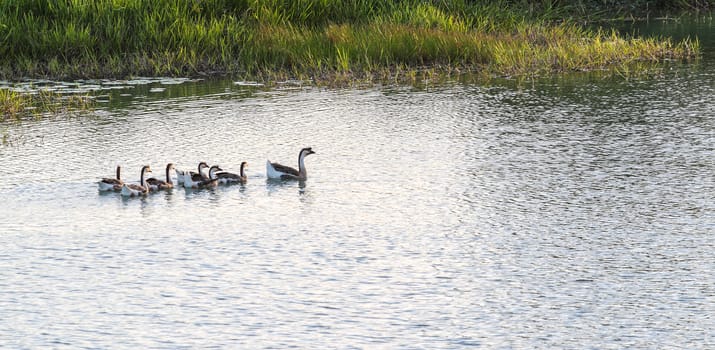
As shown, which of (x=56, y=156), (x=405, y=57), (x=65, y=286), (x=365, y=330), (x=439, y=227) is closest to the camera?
(x=365, y=330)

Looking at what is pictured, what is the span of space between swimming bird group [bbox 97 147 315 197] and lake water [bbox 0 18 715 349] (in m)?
0.19

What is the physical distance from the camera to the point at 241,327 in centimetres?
1008

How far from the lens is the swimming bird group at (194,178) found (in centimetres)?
1566

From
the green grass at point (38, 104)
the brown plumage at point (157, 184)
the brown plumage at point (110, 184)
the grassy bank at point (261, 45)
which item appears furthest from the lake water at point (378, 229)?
the grassy bank at point (261, 45)

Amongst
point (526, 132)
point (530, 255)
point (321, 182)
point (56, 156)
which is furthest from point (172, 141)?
point (530, 255)

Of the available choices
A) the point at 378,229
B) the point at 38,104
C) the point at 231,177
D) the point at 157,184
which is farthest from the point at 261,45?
the point at 378,229

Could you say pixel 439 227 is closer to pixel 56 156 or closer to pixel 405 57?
pixel 56 156

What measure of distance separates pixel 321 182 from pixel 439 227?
312 cm

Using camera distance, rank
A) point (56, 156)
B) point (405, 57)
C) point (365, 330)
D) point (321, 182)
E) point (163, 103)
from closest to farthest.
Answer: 1. point (365, 330)
2. point (321, 182)
3. point (56, 156)
4. point (163, 103)
5. point (405, 57)

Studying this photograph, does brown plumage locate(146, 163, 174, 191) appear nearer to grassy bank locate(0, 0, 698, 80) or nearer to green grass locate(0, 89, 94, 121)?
green grass locate(0, 89, 94, 121)

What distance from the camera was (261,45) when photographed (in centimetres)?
2831

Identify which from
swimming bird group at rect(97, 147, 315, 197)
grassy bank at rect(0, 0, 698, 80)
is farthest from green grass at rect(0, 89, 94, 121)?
swimming bird group at rect(97, 147, 315, 197)

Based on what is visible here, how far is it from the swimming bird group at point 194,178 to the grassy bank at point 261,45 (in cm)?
1008

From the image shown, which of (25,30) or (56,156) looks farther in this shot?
(25,30)
